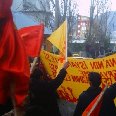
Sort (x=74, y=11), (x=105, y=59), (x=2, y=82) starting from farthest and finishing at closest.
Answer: (x=74, y=11) → (x=105, y=59) → (x=2, y=82)

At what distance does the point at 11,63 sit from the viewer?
339 cm

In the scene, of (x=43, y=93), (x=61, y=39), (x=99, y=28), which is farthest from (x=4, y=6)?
(x=99, y=28)

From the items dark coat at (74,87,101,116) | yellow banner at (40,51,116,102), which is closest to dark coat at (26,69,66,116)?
dark coat at (74,87,101,116)

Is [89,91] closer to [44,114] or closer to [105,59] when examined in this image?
[44,114]

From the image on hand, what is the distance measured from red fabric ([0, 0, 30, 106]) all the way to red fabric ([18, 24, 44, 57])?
97 cm

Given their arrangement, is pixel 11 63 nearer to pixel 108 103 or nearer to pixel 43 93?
pixel 43 93

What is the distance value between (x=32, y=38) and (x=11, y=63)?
57.0 inches

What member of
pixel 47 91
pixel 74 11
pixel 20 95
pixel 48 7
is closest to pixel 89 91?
pixel 47 91

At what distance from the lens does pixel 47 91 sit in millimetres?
6078

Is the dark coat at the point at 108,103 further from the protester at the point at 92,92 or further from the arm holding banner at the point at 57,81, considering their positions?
the arm holding banner at the point at 57,81

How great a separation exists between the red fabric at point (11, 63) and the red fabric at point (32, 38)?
0.97m

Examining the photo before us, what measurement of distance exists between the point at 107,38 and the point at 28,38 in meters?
34.5

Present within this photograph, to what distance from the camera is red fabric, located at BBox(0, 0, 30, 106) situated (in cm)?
338

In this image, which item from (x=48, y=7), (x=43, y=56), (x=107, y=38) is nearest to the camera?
(x=43, y=56)
